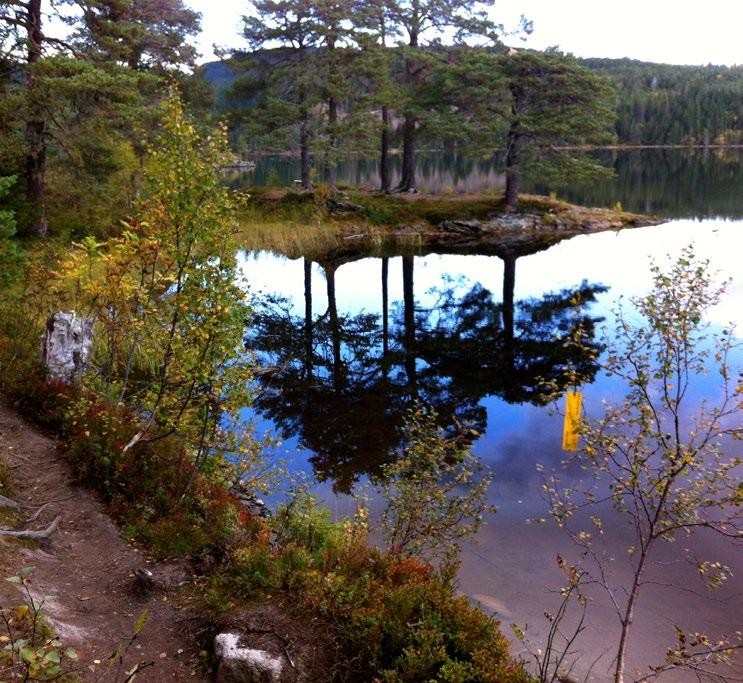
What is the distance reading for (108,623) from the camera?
5.48 meters

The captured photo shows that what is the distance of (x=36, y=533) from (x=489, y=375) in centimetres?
1123

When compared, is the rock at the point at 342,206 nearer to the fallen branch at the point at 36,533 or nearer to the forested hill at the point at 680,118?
the fallen branch at the point at 36,533

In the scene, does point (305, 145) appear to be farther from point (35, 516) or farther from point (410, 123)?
point (35, 516)

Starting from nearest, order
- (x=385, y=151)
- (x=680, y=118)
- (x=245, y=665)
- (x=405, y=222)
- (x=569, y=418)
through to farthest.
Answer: (x=245, y=665) < (x=569, y=418) < (x=405, y=222) < (x=385, y=151) < (x=680, y=118)

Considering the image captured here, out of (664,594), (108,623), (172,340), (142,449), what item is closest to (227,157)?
(172,340)

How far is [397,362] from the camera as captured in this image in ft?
53.4

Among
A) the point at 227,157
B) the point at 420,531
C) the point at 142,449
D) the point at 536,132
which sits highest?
the point at 536,132

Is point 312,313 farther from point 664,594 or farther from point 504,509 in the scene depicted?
point 664,594

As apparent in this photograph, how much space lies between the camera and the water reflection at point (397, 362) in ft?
39.6

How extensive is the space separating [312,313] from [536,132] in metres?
20.5

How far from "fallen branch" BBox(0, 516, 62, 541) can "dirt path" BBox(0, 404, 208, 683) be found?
64mm

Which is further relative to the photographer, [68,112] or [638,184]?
[638,184]

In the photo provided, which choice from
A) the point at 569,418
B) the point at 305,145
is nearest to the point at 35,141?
the point at 569,418

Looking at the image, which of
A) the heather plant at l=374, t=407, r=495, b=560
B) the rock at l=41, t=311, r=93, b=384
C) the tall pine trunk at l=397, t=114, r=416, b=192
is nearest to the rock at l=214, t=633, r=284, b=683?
the heather plant at l=374, t=407, r=495, b=560
